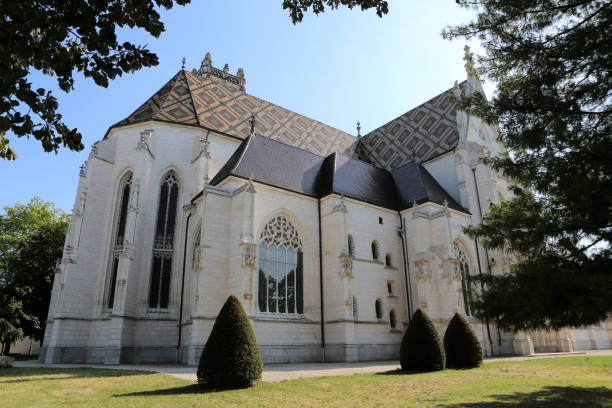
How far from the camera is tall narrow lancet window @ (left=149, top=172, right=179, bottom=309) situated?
17.7 metres

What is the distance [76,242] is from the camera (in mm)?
18266

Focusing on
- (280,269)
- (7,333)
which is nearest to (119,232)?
(7,333)

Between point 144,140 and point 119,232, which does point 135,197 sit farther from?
point 144,140

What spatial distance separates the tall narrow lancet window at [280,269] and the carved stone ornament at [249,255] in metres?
1.47

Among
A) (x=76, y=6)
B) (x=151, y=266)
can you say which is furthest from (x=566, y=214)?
(x=151, y=266)

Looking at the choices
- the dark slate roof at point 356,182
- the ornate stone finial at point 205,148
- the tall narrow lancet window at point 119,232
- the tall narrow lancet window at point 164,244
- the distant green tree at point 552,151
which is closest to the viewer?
the distant green tree at point 552,151

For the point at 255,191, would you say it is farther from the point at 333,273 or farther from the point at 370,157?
the point at 370,157

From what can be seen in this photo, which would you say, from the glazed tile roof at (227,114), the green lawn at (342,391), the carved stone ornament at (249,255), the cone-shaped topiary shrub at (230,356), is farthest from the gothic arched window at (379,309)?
the glazed tile roof at (227,114)

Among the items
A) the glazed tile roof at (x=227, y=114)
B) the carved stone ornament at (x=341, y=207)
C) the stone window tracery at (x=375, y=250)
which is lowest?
the stone window tracery at (x=375, y=250)

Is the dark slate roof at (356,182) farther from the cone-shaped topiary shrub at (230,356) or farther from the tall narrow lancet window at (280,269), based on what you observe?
the cone-shaped topiary shrub at (230,356)

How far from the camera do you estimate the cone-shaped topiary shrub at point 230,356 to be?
815 cm

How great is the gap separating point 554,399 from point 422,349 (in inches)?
202

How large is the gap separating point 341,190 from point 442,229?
5.27 m

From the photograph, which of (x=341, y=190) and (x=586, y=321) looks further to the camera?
(x=341, y=190)
